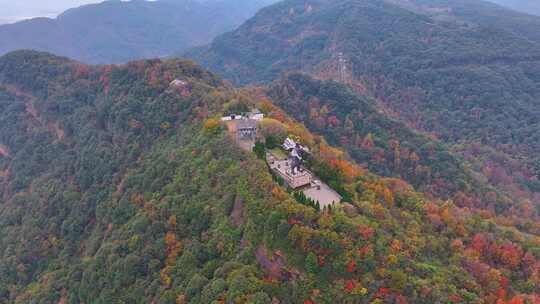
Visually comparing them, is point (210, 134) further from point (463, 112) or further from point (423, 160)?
point (463, 112)

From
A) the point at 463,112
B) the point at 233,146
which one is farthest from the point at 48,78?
the point at 463,112

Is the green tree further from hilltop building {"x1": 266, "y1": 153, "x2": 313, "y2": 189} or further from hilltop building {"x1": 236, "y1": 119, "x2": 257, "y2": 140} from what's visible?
hilltop building {"x1": 236, "y1": 119, "x2": 257, "y2": 140}

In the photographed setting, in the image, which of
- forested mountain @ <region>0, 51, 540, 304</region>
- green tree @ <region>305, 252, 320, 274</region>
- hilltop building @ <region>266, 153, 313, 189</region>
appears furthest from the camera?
hilltop building @ <region>266, 153, 313, 189</region>

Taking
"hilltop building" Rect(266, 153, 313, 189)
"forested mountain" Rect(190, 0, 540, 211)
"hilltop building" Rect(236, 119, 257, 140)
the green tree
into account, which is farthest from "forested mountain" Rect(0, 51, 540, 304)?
"forested mountain" Rect(190, 0, 540, 211)

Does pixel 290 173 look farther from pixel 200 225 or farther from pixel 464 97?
pixel 464 97

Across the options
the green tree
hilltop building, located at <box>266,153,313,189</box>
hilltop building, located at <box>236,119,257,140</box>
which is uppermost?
hilltop building, located at <box>236,119,257,140</box>

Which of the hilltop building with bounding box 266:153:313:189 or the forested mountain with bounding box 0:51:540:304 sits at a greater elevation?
the hilltop building with bounding box 266:153:313:189

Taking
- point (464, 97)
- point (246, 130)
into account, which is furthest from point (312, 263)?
point (464, 97)

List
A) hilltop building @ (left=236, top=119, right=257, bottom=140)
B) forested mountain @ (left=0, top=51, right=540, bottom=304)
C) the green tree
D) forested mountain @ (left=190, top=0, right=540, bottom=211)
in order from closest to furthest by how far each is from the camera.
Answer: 1. the green tree
2. forested mountain @ (left=0, top=51, right=540, bottom=304)
3. hilltop building @ (left=236, top=119, right=257, bottom=140)
4. forested mountain @ (left=190, top=0, right=540, bottom=211)

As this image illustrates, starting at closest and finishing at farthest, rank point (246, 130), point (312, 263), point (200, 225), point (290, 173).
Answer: point (312, 263), point (290, 173), point (200, 225), point (246, 130)
